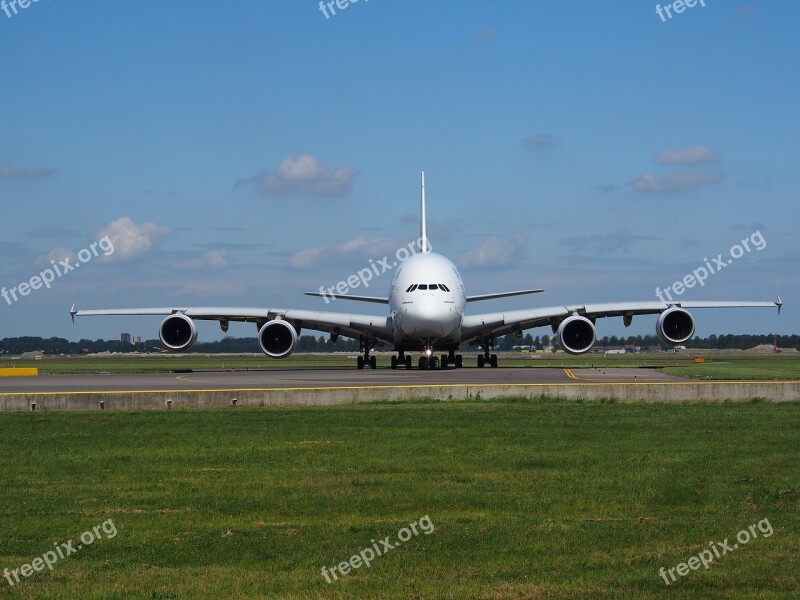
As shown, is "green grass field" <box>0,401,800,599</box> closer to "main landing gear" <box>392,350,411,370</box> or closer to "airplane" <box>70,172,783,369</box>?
"airplane" <box>70,172,783,369</box>

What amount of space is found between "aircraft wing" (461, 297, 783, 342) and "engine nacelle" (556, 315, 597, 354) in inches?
36.7

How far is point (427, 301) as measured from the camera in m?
43.7

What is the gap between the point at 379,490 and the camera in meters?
11.8

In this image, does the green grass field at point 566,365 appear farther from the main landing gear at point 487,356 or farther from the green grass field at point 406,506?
the green grass field at point 406,506

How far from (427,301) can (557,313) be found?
6935 mm

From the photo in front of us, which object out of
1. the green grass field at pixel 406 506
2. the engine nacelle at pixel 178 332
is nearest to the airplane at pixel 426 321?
the engine nacelle at pixel 178 332

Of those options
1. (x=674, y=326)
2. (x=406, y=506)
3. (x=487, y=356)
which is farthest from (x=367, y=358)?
(x=406, y=506)

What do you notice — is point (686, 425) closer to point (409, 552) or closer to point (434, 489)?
point (434, 489)

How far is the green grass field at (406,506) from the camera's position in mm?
7934

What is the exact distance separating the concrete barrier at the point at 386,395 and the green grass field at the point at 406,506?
3.99 meters

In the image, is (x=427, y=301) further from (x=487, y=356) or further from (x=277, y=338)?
(x=487, y=356)

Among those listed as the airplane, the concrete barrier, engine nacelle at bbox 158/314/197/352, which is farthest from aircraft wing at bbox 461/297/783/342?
the concrete barrier

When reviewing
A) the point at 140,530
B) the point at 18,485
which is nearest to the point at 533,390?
the point at 18,485

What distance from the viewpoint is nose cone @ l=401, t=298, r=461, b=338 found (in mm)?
43622
